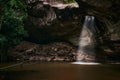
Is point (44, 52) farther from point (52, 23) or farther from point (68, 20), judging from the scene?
point (68, 20)

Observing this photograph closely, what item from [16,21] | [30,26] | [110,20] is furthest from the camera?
[30,26]

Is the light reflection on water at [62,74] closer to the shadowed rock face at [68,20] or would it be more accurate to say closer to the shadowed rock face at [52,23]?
the shadowed rock face at [68,20]

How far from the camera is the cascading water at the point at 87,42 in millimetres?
30061

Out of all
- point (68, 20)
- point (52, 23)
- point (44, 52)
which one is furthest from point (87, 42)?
point (44, 52)

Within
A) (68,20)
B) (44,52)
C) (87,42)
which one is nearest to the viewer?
(68,20)

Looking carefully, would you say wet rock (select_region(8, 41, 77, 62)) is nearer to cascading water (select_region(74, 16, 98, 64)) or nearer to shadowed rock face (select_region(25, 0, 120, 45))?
cascading water (select_region(74, 16, 98, 64))

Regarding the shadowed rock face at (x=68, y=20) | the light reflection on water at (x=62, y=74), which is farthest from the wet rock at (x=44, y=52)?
the light reflection on water at (x=62, y=74)

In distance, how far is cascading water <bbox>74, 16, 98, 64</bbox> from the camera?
30.1 m

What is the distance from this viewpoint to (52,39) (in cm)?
3123

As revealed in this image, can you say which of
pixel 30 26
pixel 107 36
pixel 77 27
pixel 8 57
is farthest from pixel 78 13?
pixel 8 57

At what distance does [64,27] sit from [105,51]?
17.7ft

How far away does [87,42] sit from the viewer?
101 feet

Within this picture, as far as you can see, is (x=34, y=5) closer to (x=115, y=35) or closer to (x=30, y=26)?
(x=30, y=26)

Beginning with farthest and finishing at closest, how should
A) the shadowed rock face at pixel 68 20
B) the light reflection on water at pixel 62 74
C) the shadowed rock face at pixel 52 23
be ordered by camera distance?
1. the shadowed rock face at pixel 52 23
2. the shadowed rock face at pixel 68 20
3. the light reflection on water at pixel 62 74
